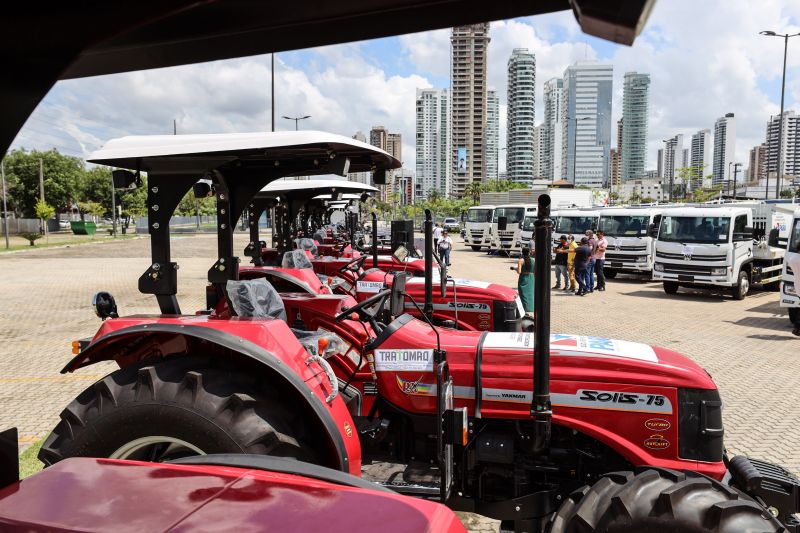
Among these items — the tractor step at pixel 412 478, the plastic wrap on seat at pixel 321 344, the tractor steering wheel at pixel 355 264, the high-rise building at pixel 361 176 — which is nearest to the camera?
the tractor step at pixel 412 478

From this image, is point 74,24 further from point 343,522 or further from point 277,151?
point 277,151

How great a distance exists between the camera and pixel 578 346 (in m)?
3.26

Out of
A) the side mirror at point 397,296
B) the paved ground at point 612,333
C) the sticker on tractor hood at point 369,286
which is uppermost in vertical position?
the side mirror at point 397,296

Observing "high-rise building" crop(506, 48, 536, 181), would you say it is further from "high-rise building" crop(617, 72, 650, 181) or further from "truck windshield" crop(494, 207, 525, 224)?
"truck windshield" crop(494, 207, 525, 224)

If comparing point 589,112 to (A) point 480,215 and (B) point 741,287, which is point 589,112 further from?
(B) point 741,287

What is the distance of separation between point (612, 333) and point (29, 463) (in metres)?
8.62

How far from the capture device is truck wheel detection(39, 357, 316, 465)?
270cm

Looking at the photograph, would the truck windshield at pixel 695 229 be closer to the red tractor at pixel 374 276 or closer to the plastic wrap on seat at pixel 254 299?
the red tractor at pixel 374 276

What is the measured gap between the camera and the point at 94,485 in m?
1.48

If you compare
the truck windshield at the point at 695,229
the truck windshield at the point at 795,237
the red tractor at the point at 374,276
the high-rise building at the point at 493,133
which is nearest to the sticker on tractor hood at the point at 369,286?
the red tractor at the point at 374,276

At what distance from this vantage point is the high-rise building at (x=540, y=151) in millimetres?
107125

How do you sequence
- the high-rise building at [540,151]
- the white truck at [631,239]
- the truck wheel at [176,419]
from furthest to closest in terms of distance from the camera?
the high-rise building at [540,151]
the white truck at [631,239]
the truck wheel at [176,419]

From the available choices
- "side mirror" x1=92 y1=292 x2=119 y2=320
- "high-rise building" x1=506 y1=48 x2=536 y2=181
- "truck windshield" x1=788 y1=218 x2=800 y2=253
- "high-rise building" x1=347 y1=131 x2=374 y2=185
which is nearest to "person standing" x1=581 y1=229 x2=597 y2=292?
"truck windshield" x1=788 y1=218 x2=800 y2=253

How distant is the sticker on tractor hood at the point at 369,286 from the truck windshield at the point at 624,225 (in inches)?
546
